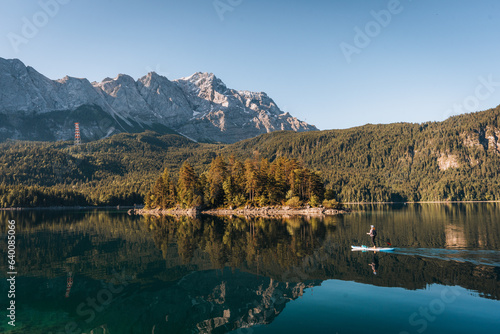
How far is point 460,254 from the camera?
37.8 metres

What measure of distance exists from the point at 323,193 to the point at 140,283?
115m

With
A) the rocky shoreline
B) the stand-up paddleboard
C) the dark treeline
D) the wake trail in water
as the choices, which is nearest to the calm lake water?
the wake trail in water

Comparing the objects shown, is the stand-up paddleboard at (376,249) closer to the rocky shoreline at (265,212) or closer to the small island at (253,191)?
the rocky shoreline at (265,212)

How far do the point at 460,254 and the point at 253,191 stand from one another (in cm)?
10036

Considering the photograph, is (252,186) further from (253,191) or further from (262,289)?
(262,289)

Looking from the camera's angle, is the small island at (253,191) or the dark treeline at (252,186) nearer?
the small island at (253,191)

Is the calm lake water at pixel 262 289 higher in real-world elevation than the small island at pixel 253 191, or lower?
lower

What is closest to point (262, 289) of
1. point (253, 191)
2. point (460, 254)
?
point (460, 254)

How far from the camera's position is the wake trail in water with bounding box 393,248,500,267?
113 feet

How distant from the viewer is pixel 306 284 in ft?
92.6

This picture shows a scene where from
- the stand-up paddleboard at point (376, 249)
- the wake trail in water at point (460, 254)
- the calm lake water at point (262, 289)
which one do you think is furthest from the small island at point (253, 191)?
the wake trail in water at point (460, 254)

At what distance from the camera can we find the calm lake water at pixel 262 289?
2059 centimetres

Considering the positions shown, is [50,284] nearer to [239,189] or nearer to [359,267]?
[359,267]

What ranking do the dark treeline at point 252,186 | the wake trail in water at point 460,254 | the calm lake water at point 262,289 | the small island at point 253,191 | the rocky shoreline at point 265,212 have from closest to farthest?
the calm lake water at point 262,289
the wake trail in water at point 460,254
the rocky shoreline at point 265,212
the small island at point 253,191
the dark treeline at point 252,186
